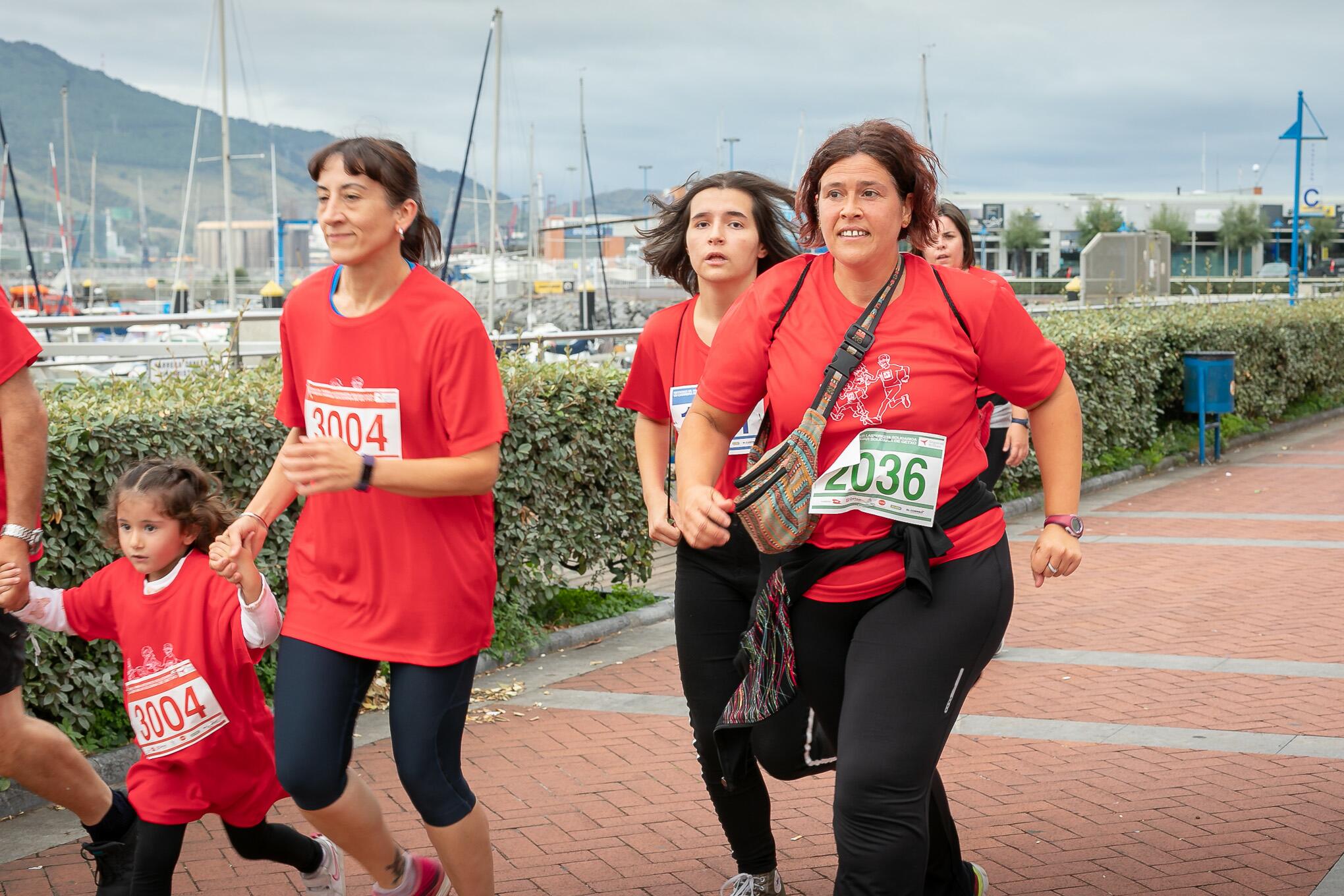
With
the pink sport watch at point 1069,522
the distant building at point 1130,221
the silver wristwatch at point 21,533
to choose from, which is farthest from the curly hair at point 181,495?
the distant building at point 1130,221

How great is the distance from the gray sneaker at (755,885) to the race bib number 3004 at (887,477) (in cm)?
145

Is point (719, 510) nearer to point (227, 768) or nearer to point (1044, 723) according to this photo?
point (227, 768)

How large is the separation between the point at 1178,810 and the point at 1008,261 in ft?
307

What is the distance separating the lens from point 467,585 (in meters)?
3.35

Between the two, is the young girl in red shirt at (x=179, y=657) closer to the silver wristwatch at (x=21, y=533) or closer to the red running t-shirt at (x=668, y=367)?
the silver wristwatch at (x=21, y=533)

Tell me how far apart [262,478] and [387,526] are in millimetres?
2784

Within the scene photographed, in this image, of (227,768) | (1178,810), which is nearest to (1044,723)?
(1178,810)

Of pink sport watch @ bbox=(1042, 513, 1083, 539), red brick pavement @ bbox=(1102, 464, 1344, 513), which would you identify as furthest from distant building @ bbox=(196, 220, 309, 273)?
pink sport watch @ bbox=(1042, 513, 1083, 539)

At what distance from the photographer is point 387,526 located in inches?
130

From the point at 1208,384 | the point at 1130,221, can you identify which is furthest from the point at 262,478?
the point at 1130,221

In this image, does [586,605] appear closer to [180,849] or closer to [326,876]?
[326,876]

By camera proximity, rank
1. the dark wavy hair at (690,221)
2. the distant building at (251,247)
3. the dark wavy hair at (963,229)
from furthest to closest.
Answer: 1. the distant building at (251,247)
2. the dark wavy hair at (963,229)
3. the dark wavy hair at (690,221)

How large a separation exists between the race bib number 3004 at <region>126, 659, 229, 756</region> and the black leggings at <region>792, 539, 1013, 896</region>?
1.48 metres

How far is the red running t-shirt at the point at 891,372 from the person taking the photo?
3.06 meters
